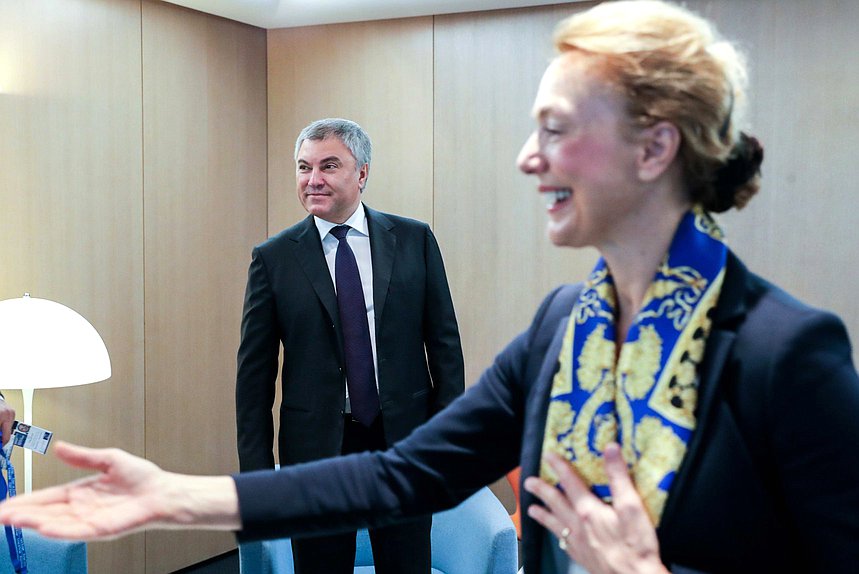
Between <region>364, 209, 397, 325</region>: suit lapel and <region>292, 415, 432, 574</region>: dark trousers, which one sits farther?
A: <region>364, 209, 397, 325</region>: suit lapel

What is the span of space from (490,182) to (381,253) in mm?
1915

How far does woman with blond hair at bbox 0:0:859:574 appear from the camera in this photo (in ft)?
3.60

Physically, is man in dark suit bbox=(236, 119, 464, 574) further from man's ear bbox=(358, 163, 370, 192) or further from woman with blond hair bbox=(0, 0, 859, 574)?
woman with blond hair bbox=(0, 0, 859, 574)

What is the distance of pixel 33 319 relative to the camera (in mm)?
3613

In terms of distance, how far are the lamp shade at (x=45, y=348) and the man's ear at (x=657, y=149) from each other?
2.92 metres

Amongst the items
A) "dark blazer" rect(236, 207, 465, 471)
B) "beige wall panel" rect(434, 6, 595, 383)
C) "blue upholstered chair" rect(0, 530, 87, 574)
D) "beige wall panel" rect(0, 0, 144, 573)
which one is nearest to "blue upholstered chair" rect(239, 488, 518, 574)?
"dark blazer" rect(236, 207, 465, 471)

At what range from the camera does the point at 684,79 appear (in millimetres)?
1183

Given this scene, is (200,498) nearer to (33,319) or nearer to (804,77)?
(33,319)

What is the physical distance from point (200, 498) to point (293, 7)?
14.0 feet

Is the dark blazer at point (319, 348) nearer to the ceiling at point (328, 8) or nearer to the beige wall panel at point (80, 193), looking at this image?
the beige wall panel at point (80, 193)

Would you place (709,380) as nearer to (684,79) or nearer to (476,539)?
(684,79)

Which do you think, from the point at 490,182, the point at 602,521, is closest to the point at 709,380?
the point at 602,521

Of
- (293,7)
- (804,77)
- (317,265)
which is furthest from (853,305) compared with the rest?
(293,7)

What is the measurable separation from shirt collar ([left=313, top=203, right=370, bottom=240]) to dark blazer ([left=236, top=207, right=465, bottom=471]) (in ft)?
0.10
